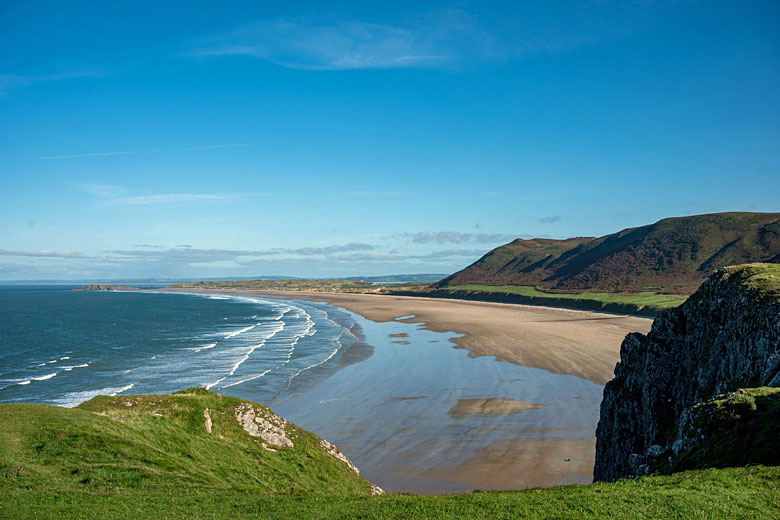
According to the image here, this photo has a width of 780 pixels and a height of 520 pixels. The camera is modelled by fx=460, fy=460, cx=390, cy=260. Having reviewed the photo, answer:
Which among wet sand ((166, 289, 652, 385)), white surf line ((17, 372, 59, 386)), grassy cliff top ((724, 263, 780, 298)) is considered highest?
grassy cliff top ((724, 263, 780, 298))

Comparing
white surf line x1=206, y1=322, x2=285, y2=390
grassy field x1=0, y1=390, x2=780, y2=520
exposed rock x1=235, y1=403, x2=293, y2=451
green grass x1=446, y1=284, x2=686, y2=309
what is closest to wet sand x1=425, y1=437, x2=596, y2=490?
grassy field x1=0, y1=390, x2=780, y2=520

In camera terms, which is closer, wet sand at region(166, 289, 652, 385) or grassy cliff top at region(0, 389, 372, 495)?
grassy cliff top at region(0, 389, 372, 495)

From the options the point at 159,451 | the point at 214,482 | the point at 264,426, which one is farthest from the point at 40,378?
the point at 214,482

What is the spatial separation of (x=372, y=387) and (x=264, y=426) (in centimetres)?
1899

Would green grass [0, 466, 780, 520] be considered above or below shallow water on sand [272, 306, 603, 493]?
above

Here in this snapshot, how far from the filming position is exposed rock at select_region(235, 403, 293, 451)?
20.7m

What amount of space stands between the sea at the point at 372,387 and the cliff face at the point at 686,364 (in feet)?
10.5

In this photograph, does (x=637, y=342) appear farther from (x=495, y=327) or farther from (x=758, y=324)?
Result: (x=495, y=327)

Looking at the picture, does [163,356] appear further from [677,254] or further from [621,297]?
[677,254]

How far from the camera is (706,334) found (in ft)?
70.6

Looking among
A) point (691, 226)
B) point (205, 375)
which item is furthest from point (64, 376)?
point (691, 226)

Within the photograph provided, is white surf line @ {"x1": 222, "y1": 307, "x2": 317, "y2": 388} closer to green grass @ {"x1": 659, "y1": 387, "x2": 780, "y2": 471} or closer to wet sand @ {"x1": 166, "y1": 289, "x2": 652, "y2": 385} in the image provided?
wet sand @ {"x1": 166, "y1": 289, "x2": 652, "y2": 385}

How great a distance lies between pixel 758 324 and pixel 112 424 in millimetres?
25769

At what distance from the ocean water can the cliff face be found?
956 inches
